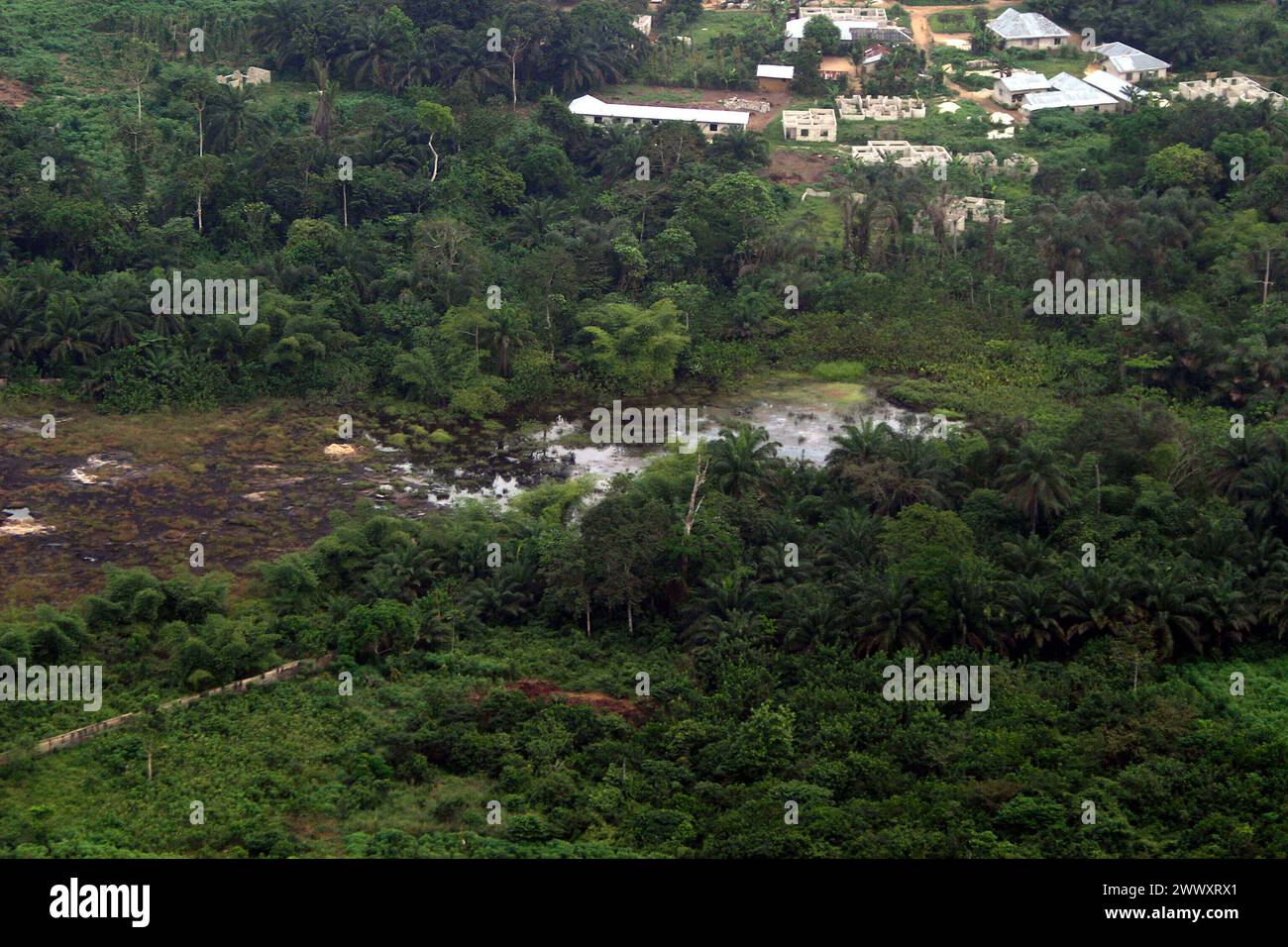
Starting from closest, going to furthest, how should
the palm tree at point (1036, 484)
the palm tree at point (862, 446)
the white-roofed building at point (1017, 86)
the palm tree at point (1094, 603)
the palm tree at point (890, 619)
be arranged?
the palm tree at point (890, 619) → the palm tree at point (1094, 603) → the palm tree at point (1036, 484) → the palm tree at point (862, 446) → the white-roofed building at point (1017, 86)

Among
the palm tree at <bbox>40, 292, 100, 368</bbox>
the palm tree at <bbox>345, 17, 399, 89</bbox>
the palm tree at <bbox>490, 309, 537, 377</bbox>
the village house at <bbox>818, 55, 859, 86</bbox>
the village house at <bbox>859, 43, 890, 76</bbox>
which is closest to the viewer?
the palm tree at <bbox>40, 292, 100, 368</bbox>

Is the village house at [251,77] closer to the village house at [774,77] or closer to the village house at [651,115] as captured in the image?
the village house at [651,115]

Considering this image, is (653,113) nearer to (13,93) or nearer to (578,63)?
(578,63)

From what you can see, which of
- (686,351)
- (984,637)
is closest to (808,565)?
(984,637)

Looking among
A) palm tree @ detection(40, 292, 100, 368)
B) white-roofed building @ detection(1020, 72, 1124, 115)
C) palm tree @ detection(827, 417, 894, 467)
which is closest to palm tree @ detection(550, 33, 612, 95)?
white-roofed building @ detection(1020, 72, 1124, 115)

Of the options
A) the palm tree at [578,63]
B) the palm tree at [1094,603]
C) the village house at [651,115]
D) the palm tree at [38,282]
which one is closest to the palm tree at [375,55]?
the palm tree at [578,63]

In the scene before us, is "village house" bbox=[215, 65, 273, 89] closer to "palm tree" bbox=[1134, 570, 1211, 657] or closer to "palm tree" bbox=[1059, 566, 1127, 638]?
"palm tree" bbox=[1059, 566, 1127, 638]
